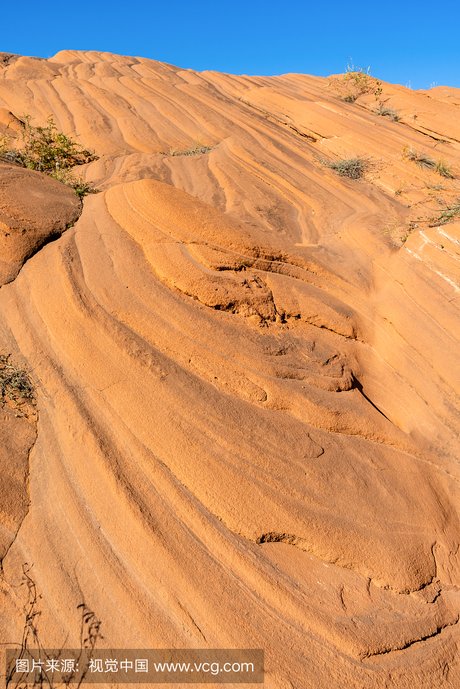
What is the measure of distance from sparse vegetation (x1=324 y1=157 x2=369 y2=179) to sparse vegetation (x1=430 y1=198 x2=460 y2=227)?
2.47 meters

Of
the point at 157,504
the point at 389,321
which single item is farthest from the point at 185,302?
the point at 389,321

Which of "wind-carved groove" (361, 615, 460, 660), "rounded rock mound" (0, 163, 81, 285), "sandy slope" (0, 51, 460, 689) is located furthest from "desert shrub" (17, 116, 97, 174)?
"wind-carved groove" (361, 615, 460, 660)

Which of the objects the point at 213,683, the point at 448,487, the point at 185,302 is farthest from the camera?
the point at 185,302

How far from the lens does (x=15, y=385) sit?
13.4 feet

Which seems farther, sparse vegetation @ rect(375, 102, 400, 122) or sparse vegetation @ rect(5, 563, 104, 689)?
sparse vegetation @ rect(375, 102, 400, 122)

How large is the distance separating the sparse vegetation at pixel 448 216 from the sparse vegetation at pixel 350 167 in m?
2.47

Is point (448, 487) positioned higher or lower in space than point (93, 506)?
higher

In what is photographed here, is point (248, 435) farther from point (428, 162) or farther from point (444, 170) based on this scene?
point (428, 162)

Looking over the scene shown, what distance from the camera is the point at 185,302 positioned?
493 centimetres

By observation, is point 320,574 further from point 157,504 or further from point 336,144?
point 336,144

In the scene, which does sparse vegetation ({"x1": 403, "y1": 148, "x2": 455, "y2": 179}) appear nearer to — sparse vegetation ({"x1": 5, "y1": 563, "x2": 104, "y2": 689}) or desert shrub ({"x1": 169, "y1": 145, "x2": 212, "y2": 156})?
desert shrub ({"x1": 169, "y1": 145, "x2": 212, "y2": 156})

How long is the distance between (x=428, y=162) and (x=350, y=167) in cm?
149

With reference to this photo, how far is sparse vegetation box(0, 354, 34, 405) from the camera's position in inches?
159

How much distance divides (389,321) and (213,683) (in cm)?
434
